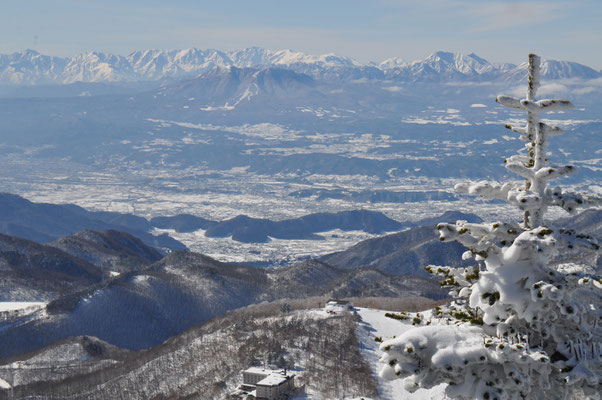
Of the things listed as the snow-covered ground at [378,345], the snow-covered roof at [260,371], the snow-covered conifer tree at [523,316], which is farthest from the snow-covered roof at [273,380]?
the snow-covered conifer tree at [523,316]

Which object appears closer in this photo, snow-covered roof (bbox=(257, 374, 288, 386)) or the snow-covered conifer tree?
the snow-covered conifer tree

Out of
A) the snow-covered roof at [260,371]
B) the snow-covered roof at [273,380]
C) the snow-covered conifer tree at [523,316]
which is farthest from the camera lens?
the snow-covered roof at [260,371]

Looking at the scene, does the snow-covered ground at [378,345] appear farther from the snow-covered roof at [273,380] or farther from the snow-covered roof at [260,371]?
the snow-covered roof at [260,371]

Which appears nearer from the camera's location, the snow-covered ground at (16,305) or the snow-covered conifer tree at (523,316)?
the snow-covered conifer tree at (523,316)

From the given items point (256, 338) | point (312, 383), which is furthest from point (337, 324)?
point (312, 383)

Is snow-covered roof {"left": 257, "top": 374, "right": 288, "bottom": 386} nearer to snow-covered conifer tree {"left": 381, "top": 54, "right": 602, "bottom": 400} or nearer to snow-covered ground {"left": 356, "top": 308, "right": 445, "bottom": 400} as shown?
snow-covered ground {"left": 356, "top": 308, "right": 445, "bottom": 400}

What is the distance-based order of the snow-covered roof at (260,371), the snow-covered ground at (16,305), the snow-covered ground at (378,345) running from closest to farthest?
1. the snow-covered ground at (378,345)
2. the snow-covered roof at (260,371)
3. the snow-covered ground at (16,305)

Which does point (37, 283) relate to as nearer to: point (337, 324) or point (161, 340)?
point (161, 340)

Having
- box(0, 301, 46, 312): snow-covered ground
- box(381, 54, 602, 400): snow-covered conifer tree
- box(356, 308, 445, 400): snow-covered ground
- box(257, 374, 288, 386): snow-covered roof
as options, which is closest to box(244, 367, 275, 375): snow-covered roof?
Result: box(257, 374, 288, 386): snow-covered roof

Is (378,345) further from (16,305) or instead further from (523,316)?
(16,305)
